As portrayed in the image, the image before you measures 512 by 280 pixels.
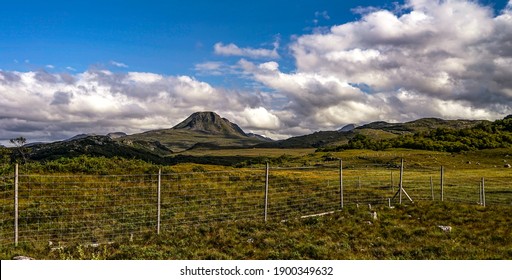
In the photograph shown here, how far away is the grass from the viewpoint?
44.6 ft

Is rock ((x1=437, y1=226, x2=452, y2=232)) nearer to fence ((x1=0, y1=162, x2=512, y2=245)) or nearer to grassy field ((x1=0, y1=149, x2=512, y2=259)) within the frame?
grassy field ((x1=0, y1=149, x2=512, y2=259))

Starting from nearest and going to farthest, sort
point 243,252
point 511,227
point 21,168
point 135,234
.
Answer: point 243,252 < point 135,234 < point 511,227 < point 21,168

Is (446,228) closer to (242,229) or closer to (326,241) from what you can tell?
(326,241)

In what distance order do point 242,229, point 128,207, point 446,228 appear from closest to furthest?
point 242,229 → point 446,228 → point 128,207

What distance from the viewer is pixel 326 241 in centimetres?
1531

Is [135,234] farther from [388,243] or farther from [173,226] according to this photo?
[388,243]

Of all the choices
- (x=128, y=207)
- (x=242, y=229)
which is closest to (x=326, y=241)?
(x=242, y=229)

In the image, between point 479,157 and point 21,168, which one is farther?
point 479,157

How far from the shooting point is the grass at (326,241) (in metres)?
13.6

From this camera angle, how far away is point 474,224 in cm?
1880

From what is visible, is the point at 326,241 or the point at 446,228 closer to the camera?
the point at 326,241

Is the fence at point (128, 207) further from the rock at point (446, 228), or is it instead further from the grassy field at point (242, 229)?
the rock at point (446, 228)

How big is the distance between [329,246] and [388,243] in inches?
87.0
